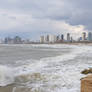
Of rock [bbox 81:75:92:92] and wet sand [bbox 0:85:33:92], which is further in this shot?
wet sand [bbox 0:85:33:92]

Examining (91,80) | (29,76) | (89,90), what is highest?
(91,80)

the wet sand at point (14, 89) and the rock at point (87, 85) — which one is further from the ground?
the rock at point (87, 85)

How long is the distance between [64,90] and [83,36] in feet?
541

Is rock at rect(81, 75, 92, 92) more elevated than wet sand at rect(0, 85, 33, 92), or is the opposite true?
rock at rect(81, 75, 92, 92)

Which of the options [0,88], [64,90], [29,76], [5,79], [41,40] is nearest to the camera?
[64,90]

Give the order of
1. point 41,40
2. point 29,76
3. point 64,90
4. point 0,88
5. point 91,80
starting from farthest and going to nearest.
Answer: point 41,40 → point 29,76 → point 0,88 → point 64,90 → point 91,80

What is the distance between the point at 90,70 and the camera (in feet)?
21.3

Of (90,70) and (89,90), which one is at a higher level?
(89,90)

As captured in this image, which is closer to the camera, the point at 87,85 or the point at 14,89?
the point at 87,85

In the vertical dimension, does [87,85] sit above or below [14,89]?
above

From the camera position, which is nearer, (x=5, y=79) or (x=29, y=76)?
(x=5, y=79)

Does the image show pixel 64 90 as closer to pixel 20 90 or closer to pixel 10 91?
pixel 20 90

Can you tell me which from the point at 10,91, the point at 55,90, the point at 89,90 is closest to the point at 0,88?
the point at 10,91

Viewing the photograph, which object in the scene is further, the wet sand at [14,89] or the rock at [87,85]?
the wet sand at [14,89]
